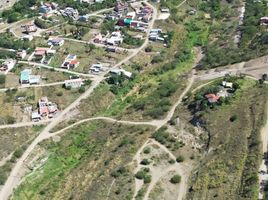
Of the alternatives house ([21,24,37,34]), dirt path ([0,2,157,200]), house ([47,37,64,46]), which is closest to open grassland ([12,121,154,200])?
dirt path ([0,2,157,200])

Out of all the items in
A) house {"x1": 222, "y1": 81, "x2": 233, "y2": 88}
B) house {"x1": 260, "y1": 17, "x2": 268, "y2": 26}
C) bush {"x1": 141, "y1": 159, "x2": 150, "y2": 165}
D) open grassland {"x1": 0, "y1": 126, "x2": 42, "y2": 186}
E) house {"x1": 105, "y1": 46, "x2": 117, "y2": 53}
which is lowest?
house {"x1": 105, "y1": 46, "x2": 117, "y2": 53}

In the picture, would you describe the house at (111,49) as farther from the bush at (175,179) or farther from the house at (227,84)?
the bush at (175,179)

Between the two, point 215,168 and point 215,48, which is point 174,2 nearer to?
point 215,48

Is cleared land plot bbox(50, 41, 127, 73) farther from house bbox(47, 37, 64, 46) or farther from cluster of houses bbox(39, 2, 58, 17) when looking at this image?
cluster of houses bbox(39, 2, 58, 17)

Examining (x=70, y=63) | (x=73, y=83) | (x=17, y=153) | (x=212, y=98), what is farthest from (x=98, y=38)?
(x=17, y=153)

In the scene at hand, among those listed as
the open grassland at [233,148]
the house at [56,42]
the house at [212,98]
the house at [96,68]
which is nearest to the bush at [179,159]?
the open grassland at [233,148]

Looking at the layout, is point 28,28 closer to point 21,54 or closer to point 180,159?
point 21,54
